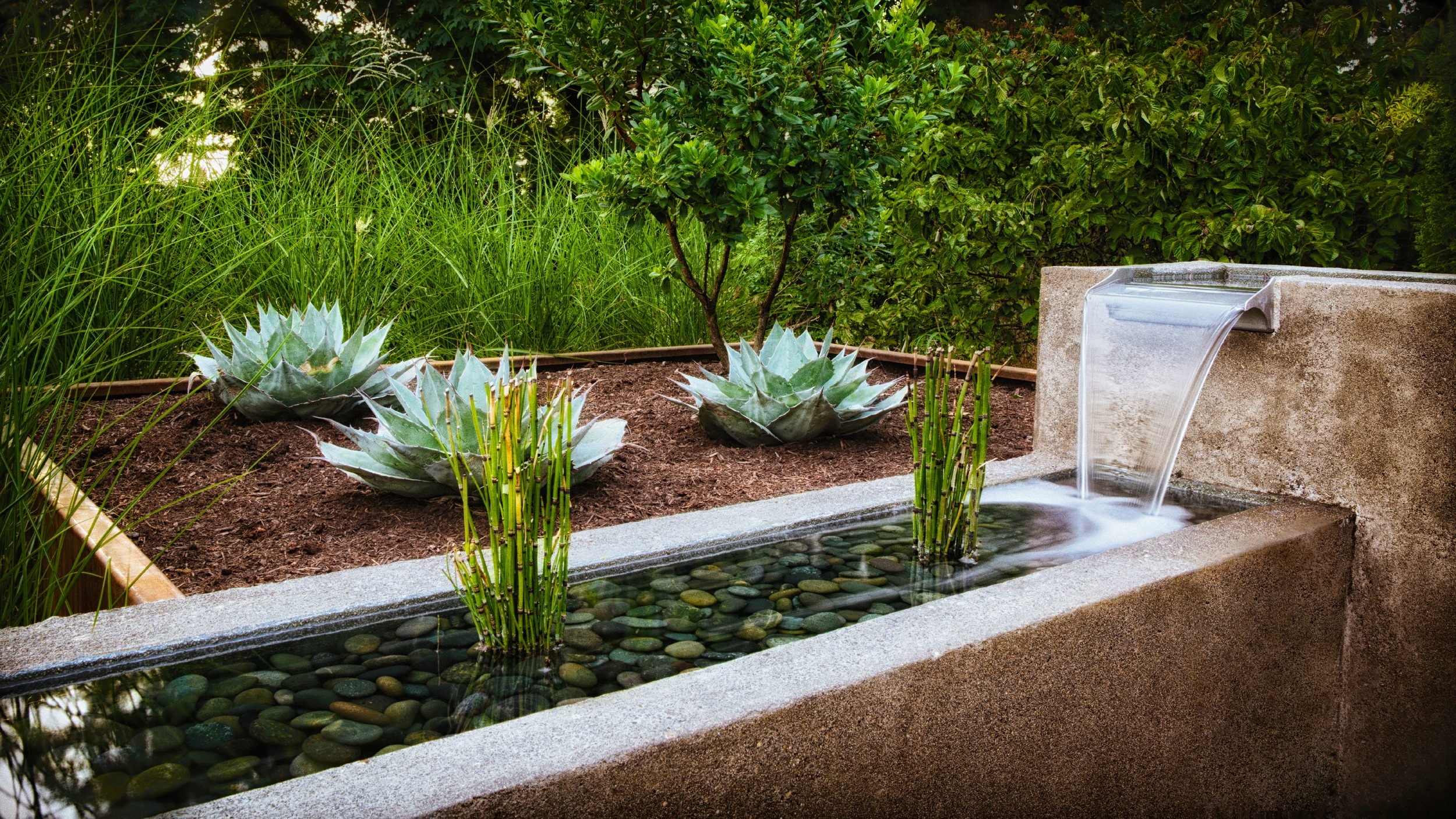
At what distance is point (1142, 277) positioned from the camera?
8.82 ft

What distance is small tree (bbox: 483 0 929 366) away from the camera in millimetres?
3291

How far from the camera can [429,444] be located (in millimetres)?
2426

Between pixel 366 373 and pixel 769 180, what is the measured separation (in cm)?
148

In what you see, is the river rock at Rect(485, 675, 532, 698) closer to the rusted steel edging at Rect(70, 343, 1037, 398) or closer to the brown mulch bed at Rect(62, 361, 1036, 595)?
the brown mulch bed at Rect(62, 361, 1036, 595)

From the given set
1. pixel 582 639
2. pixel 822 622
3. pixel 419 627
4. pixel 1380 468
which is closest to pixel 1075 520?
pixel 1380 468

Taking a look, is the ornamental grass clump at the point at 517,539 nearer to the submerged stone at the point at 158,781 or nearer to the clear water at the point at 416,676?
the clear water at the point at 416,676

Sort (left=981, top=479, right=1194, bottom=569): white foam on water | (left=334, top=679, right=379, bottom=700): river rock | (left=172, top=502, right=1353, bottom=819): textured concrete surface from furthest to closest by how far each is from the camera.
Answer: (left=981, top=479, right=1194, bottom=569): white foam on water, (left=334, top=679, right=379, bottom=700): river rock, (left=172, top=502, right=1353, bottom=819): textured concrete surface

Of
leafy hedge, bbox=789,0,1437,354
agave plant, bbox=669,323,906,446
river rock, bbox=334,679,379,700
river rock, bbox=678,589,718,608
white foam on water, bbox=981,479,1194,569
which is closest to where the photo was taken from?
river rock, bbox=334,679,379,700

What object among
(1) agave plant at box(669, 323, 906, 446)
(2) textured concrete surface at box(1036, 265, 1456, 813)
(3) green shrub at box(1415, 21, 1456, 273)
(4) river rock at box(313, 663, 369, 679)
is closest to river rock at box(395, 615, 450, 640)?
(4) river rock at box(313, 663, 369, 679)

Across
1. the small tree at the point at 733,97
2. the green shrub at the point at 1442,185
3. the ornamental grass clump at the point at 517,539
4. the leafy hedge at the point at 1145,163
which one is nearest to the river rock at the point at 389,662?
the ornamental grass clump at the point at 517,539

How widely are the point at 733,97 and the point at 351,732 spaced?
2.54m

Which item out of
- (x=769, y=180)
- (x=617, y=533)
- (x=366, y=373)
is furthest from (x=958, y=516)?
(x=366, y=373)

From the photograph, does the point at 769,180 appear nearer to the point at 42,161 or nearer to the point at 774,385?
the point at 774,385

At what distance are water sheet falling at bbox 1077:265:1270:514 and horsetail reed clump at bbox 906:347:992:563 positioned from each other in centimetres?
51
